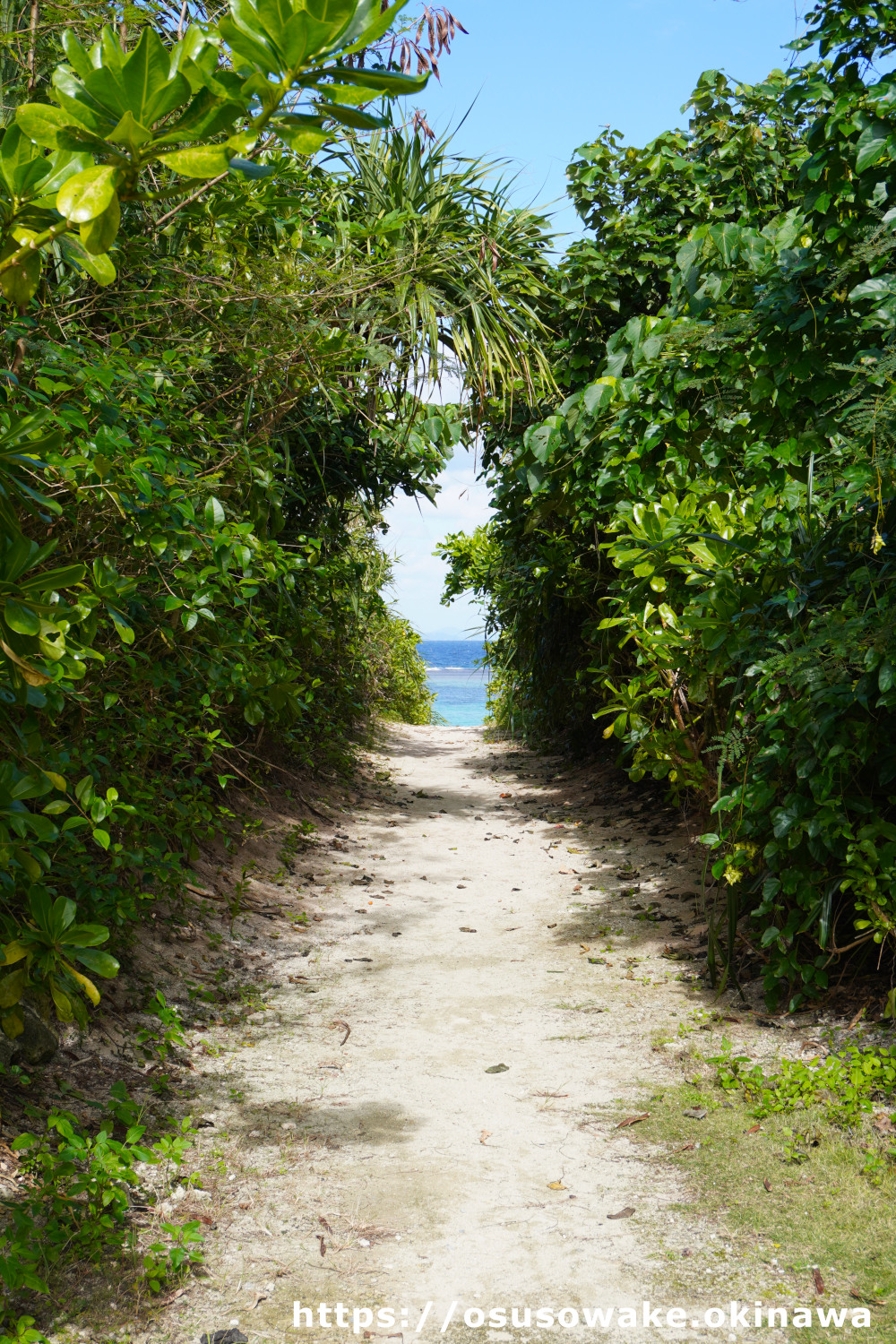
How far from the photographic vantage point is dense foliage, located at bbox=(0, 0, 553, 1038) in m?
0.93

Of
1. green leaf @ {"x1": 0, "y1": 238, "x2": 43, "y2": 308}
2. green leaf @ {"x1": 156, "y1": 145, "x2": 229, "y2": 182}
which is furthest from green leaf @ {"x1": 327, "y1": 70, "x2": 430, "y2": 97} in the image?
green leaf @ {"x1": 0, "y1": 238, "x2": 43, "y2": 308}

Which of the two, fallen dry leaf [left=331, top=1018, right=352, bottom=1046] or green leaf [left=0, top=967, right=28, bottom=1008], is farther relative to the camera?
fallen dry leaf [left=331, top=1018, right=352, bottom=1046]

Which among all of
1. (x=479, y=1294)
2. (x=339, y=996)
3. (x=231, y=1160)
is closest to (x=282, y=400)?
(x=339, y=996)

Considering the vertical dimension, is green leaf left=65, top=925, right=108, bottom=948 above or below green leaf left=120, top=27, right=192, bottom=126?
below

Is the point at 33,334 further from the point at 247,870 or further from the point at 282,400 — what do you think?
the point at 247,870

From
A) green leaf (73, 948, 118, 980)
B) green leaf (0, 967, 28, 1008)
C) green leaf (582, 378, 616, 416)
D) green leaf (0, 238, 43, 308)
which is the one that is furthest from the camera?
green leaf (582, 378, 616, 416)

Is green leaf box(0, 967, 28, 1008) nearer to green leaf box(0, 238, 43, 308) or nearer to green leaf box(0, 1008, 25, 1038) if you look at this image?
green leaf box(0, 1008, 25, 1038)

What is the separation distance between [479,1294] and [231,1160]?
0.85 metres

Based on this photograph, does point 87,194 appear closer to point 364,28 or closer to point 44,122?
point 44,122

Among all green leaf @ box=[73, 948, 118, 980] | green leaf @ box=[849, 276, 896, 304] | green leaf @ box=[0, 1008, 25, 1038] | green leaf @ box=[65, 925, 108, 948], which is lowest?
green leaf @ box=[0, 1008, 25, 1038]

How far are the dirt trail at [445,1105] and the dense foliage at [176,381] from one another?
72 cm

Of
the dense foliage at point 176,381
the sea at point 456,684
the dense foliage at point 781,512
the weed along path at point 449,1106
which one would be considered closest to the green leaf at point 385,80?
the dense foliage at point 176,381

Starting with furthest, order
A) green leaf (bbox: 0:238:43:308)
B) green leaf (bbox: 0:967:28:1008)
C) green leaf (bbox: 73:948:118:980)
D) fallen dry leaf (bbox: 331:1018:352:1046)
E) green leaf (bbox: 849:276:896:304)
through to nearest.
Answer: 1. fallen dry leaf (bbox: 331:1018:352:1046)
2. green leaf (bbox: 849:276:896:304)
3. green leaf (bbox: 0:967:28:1008)
4. green leaf (bbox: 73:948:118:980)
5. green leaf (bbox: 0:238:43:308)

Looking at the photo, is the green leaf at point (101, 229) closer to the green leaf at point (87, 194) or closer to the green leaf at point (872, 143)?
the green leaf at point (87, 194)
